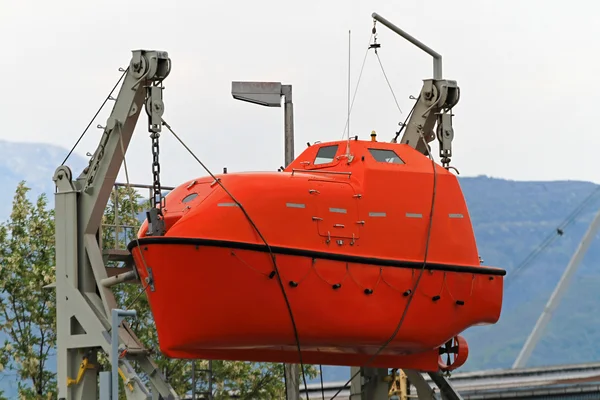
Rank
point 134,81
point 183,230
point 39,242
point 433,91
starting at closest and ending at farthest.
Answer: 1. point 183,230
2. point 134,81
3. point 433,91
4. point 39,242

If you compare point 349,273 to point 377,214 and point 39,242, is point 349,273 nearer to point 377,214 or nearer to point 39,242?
point 377,214

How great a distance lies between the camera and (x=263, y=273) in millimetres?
20406

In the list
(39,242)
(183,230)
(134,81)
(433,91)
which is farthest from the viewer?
(39,242)

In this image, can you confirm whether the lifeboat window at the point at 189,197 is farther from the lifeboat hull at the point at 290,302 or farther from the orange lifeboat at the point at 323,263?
the lifeboat hull at the point at 290,302

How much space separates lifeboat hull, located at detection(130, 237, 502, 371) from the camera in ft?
66.5

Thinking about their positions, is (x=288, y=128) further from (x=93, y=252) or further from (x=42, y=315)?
(x=42, y=315)

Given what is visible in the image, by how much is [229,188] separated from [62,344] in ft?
12.9

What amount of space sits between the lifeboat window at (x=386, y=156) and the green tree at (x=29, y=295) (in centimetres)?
1038

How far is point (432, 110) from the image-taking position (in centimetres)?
2519

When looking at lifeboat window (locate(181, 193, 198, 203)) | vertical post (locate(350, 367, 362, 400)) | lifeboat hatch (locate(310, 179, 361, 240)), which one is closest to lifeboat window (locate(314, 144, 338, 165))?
lifeboat hatch (locate(310, 179, 361, 240))

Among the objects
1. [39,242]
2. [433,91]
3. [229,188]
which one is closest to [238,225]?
[229,188]

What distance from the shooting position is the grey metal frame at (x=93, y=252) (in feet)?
Result: 71.2

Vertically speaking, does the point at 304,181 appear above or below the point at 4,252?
above

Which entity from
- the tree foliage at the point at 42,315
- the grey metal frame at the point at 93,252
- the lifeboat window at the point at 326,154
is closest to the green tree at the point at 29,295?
the tree foliage at the point at 42,315
